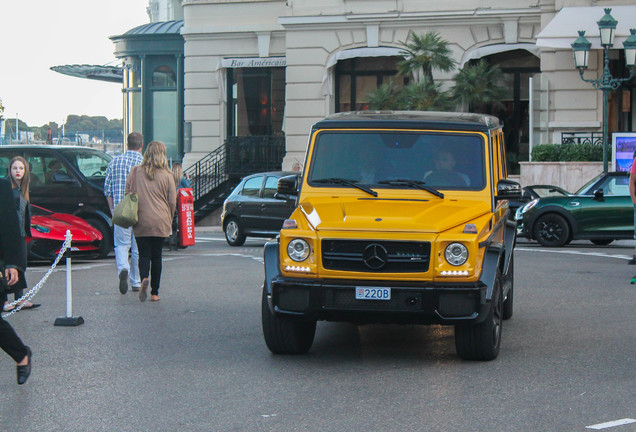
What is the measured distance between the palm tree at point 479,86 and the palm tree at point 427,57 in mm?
556

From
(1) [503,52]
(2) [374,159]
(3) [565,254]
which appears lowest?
(3) [565,254]

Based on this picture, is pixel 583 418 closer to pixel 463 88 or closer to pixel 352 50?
pixel 463 88

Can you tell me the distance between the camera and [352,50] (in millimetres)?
31578

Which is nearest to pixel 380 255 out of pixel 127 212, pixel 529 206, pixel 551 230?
pixel 127 212

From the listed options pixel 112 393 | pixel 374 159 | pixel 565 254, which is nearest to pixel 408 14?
pixel 565 254

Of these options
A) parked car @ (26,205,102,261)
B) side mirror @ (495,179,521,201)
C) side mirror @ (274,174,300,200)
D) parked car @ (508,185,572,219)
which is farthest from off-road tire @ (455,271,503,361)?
parked car @ (508,185,572,219)

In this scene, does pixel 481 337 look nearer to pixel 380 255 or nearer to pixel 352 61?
pixel 380 255

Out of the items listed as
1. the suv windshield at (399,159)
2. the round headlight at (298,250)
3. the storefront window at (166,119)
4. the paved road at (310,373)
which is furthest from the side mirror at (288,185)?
the storefront window at (166,119)

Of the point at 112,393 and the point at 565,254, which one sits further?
the point at 565,254

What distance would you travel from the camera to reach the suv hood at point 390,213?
839 cm

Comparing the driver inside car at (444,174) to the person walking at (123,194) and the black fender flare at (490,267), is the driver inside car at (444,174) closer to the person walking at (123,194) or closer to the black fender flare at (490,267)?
the black fender flare at (490,267)

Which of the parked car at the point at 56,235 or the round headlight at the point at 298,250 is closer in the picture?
the round headlight at the point at 298,250

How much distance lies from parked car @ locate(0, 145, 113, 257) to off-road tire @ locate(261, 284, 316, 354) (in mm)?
10721

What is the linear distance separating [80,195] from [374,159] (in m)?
10.9
